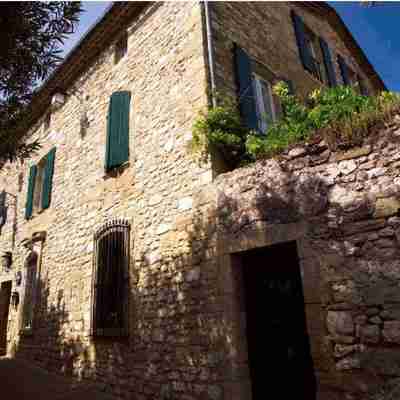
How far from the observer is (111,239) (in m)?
6.05

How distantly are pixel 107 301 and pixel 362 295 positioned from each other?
13.9ft

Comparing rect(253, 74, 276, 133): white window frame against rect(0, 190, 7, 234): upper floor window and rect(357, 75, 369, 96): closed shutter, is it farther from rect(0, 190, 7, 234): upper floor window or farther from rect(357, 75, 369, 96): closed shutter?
rect(0, 190, 7, 234): upper floor window

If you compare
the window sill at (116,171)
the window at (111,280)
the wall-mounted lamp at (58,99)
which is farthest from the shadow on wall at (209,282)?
the wall-mounted lamp at (58,99)

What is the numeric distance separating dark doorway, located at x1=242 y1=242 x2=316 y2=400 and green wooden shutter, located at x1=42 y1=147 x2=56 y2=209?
6377 millimetres

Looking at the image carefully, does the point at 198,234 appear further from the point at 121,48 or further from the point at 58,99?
the point at 58,99

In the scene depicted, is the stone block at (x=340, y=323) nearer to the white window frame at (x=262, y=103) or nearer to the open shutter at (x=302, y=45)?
the white window frame at (x=262, y=103)

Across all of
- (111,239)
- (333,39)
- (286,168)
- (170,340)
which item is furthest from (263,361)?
(333,39)

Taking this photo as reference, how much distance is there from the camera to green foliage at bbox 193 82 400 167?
10.8 feet

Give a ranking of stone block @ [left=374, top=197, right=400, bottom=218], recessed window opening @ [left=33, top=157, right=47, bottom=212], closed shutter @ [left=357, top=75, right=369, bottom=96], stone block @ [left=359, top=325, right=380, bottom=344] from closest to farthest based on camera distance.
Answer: stone block @ [left=359, top=325, right=380, bottom=344] < stone block @ [left=374, top=197, right=400, bottom=218] < recessed window opening @ [left=33, top=157, right=47, bottom=212] < closed shutter @ [left=357, top=75, right=369, bottom=96]

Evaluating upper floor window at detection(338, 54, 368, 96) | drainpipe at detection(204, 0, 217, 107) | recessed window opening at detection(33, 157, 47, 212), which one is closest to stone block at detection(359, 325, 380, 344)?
drainpipe at detection(204, 0, 217, 107)

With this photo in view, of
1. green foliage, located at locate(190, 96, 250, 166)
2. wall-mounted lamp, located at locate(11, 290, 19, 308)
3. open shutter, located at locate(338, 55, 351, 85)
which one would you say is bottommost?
wall-mounted lamp, located at locate(11, 290, 19, 308)

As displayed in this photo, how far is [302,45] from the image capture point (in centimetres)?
805

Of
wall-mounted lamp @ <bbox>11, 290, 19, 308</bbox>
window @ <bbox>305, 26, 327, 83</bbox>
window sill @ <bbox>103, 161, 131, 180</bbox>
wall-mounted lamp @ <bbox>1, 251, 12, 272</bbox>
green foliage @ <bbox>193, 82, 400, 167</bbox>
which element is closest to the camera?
green foliage @ <bbox>193, 82, 400, 167</bbox>

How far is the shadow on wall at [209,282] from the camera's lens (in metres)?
3.07
